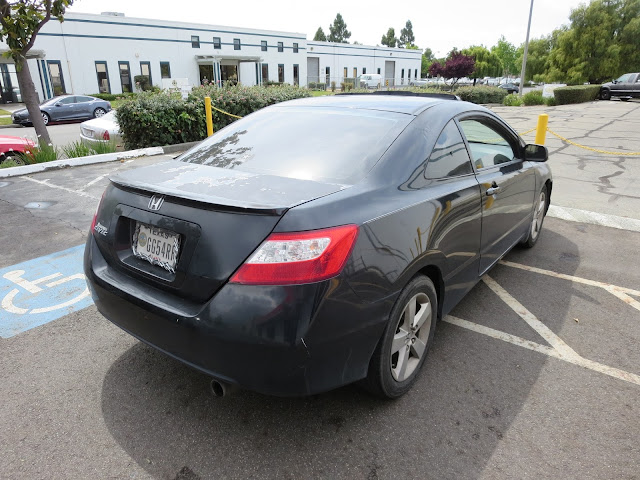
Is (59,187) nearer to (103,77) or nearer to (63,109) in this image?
(63,109)

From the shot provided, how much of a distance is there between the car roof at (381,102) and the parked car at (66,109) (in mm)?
22169

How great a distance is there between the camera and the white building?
110 feet

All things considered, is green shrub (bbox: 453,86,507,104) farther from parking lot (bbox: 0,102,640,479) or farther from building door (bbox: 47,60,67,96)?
building door (bbox: 47,60,67,96)

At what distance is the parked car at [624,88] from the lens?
1183 inches

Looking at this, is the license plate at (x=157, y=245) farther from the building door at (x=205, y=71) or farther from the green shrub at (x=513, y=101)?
the building door at (x=205, y=71)

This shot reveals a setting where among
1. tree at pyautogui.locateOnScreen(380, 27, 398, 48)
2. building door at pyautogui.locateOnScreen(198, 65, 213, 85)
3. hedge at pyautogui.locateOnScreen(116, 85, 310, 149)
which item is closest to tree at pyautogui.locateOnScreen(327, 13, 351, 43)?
tree at pyautogui.locateOnScreen(380, 27, 398, 48)

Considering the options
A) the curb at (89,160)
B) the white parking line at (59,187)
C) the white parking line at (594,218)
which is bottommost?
the white parking line at (594,218)

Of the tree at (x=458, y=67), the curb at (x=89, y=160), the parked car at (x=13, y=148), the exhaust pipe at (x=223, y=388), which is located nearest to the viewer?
the exhaust pipe at (x=223, y=388)

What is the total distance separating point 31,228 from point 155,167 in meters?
3.77

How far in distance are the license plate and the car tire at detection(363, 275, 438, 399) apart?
3.59 feet

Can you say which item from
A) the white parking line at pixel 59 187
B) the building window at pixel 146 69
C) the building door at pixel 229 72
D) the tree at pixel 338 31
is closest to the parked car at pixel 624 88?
the building door at pixel 229 72

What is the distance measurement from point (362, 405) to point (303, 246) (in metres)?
1.12

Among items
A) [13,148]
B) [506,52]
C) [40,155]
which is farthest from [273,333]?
[506,52]

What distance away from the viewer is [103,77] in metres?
37.1
